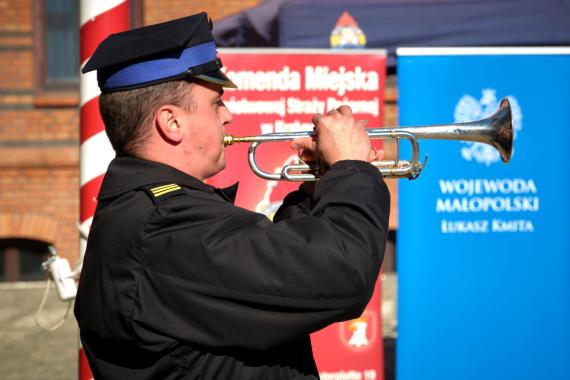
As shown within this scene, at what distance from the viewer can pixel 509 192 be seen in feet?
11.8

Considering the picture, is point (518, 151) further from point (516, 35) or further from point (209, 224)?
point (209, 224)

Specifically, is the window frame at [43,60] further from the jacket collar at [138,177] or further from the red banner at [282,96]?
the jacket collar at [138,177]

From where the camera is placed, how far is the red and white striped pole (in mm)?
3080

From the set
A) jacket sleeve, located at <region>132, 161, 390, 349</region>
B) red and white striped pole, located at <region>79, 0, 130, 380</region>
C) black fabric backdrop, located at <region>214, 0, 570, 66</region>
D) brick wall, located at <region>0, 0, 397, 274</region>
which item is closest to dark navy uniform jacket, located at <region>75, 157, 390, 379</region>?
jacket sleeve, located at <region>132, 161, 390, 349</region>

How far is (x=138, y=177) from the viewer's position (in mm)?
1605

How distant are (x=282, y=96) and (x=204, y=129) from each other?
2.11 meters

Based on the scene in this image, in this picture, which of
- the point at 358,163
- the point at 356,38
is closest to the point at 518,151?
the point at 356,38

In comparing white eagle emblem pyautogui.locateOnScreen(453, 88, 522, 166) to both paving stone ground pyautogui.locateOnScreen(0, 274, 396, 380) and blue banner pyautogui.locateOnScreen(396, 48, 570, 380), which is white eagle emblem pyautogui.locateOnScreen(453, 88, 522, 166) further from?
paving stone ground pyautogui.locateOnScreen(0, 274, 396, 380)

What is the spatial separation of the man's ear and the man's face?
0.06 feet

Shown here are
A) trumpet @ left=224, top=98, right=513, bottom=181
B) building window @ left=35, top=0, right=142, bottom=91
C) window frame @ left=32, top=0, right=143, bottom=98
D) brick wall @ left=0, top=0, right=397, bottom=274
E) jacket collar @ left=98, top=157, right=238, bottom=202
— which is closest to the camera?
jacket collar @ left=98, top=157, right=238, bottom=202

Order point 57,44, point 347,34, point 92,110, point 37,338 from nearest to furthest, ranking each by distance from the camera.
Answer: point 92,110 → point 347,34 → point 37,338 → point 57,44

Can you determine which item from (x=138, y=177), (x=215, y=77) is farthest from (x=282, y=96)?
(x=138, y=177)

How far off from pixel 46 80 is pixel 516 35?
527 cm

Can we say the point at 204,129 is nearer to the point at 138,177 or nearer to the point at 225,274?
the point at 138,177
